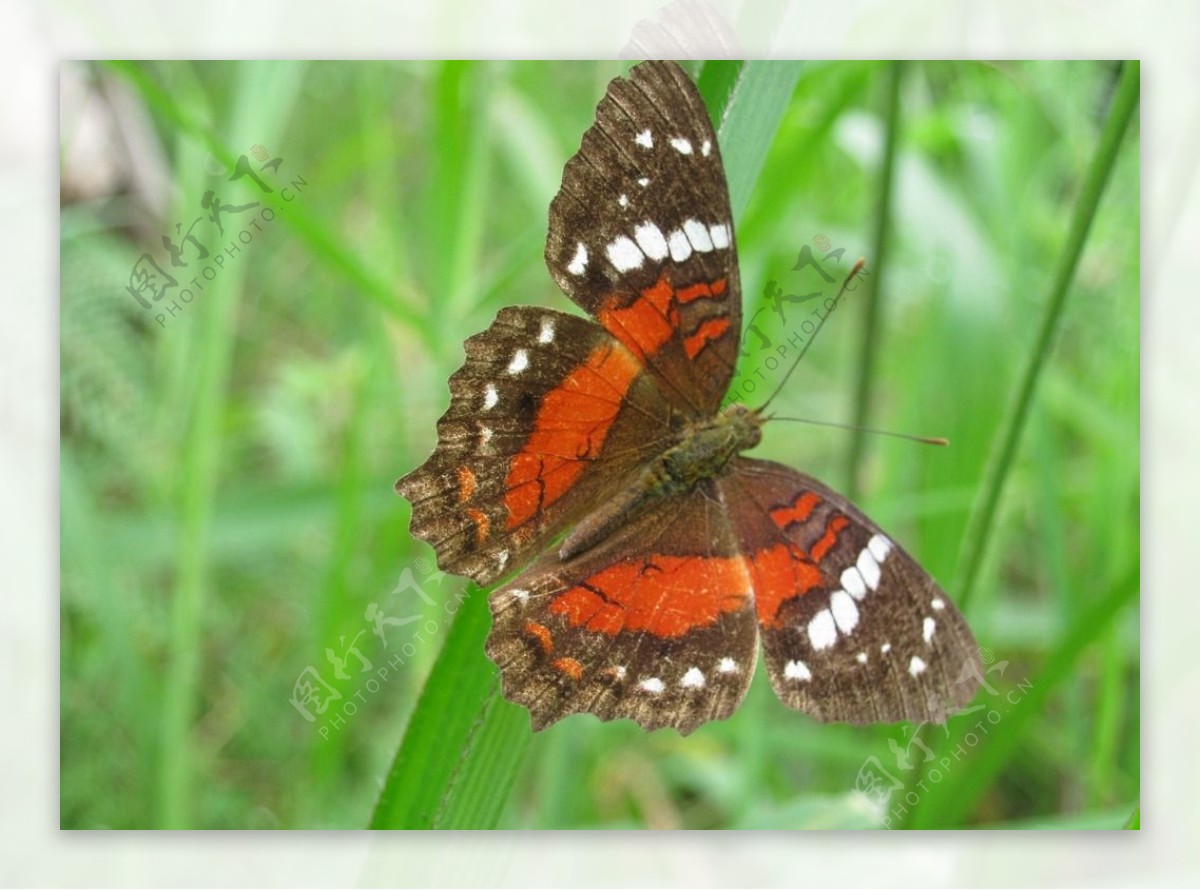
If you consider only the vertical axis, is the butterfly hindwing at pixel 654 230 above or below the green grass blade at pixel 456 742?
above

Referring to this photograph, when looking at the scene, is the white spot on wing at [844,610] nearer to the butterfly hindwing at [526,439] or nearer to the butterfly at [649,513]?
the butterfly at [649,513]

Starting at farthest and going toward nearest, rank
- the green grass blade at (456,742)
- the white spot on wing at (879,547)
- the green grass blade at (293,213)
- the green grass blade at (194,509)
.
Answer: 1. the green grass blade at (194,509)
2. the green grass blade at (293,213)
3. the white spot on wing at (879,547)
4. the green grass blade at (456,742)

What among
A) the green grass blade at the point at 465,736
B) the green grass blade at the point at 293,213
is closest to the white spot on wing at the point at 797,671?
the green grass blade at the point at 465,736

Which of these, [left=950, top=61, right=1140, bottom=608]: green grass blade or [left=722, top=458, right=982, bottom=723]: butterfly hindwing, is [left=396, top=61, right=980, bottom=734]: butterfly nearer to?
[left=722, top=458, right=982, bottom=723]: butterfly hindwing

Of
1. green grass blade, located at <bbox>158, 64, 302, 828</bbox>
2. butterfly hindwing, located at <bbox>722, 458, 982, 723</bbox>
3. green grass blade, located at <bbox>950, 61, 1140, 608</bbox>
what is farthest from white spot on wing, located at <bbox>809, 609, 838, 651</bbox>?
green grass blade, located at <bbox>158, 64, 302, 828</bbox>

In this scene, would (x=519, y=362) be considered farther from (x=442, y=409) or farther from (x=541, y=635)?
(x=442, y=409)

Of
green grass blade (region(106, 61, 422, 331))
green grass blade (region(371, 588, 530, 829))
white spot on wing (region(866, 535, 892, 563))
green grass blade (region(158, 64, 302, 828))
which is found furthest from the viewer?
green grass blade (region(158, 64, 302, 828))
